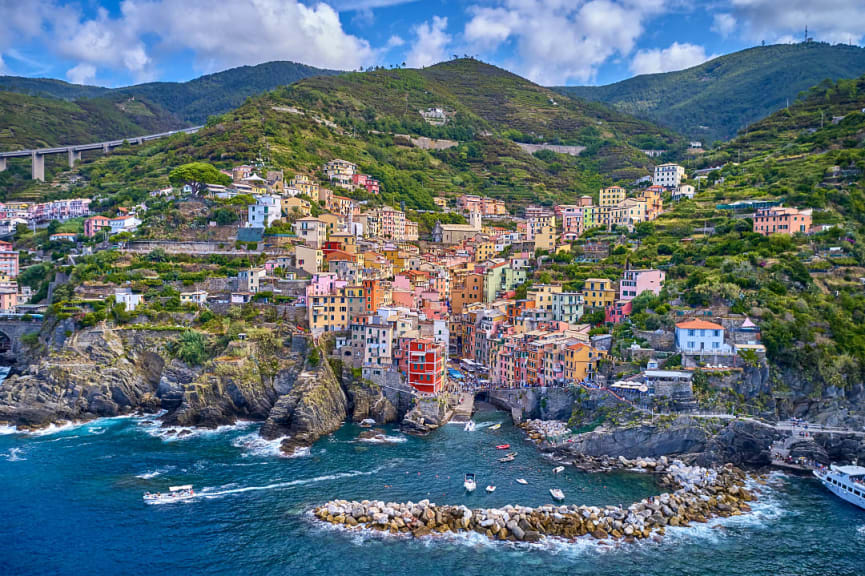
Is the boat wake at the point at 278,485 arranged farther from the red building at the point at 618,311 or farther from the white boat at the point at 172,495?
the red building at the point at 618,311

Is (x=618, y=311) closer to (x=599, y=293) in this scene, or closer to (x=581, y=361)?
(x=599, y=293)

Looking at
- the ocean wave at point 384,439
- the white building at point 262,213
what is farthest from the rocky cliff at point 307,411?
the white building at point 262,213

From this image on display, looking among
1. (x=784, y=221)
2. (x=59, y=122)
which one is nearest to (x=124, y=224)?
(x=784, y=221)

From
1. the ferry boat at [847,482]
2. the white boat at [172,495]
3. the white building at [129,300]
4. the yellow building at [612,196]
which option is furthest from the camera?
the yellow building at [612,196]

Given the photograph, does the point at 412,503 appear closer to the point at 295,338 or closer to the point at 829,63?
the point at 295,338

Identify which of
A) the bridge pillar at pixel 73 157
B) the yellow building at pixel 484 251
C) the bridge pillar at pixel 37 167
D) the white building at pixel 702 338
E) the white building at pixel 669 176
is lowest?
the white building at pixel 702 338

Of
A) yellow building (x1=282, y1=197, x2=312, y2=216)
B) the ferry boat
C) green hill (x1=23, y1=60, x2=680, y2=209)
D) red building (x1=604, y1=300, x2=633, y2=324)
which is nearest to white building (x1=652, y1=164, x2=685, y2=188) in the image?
green hill (x1=23, y1=60, x2=680, y2=209)

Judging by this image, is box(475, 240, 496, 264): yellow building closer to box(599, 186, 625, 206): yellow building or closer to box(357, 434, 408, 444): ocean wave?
box(599, 186, 625, 206): yellow building
